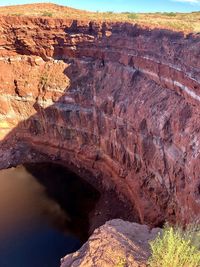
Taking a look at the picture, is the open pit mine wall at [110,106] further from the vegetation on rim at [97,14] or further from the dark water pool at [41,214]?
the vegetation on rim at [97,14]

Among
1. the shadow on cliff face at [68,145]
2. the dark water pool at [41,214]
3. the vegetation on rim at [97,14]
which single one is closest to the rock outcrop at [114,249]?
the dark water pool at [41,214]

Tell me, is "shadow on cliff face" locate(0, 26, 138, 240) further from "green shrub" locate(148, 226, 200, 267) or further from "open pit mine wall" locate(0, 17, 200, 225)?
"green shrub" locate(148, 226, 200, 267)

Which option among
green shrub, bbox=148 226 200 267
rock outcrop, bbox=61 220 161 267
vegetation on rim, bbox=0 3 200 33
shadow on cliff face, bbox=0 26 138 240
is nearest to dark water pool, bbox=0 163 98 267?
shadow on cliff face, bbox=0 26 138 240

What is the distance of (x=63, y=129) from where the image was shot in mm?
38094

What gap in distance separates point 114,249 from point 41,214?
17987 mm

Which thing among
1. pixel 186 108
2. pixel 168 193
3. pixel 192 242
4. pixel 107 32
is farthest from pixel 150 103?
pixel 192 242

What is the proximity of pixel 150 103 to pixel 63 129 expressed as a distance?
11698 mm

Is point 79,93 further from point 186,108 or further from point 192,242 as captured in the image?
point 192,242

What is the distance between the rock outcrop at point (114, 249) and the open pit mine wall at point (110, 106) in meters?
7.14

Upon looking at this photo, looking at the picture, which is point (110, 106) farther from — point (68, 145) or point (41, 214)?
point (41, 214)

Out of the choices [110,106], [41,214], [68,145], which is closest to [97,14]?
[110,106]

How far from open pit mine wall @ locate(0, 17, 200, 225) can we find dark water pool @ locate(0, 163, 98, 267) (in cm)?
188

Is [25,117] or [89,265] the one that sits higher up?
[89,265]

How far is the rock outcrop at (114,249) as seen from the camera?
1179 centimetres
